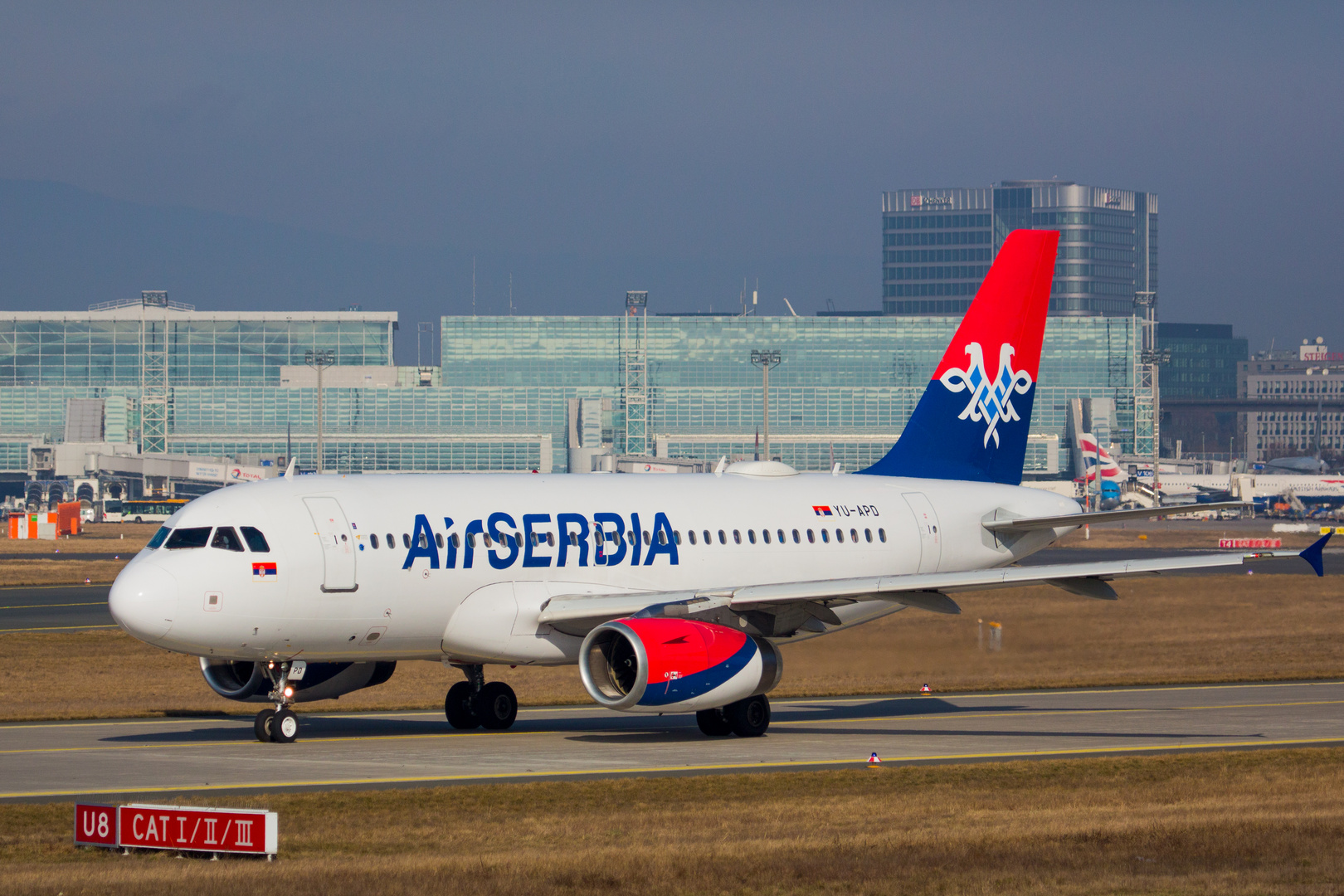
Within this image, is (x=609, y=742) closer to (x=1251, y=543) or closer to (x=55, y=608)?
(x=55, y=608)

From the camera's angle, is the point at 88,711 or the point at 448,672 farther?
the point at 448,672

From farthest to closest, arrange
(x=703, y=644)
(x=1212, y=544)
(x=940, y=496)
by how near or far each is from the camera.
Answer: (x=1212, y=544)
(x=940, y=496)
(x=703, y=644)

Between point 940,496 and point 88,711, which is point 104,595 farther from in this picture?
point 940,496

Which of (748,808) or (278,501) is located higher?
(278,501)

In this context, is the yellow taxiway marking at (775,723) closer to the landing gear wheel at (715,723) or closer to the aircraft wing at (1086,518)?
the landing gear wheel at (715,723)

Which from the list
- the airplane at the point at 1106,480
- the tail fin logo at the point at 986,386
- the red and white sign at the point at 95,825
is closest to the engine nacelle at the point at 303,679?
the red and white sign at the point at 95,825

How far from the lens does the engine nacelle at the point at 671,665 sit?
2842cm

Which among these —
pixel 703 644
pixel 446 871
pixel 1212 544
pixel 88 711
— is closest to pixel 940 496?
pixel 703 644

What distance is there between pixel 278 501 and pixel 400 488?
246cm

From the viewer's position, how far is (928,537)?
3759 centimetres

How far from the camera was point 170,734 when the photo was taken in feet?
103

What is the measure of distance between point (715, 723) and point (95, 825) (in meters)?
14.6

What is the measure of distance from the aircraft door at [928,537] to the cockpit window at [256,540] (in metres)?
15.2

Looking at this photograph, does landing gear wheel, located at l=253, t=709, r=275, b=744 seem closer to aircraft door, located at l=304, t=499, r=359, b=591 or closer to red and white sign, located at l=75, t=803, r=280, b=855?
aircraft door, located at l=304, t=499, r=359, b=591
